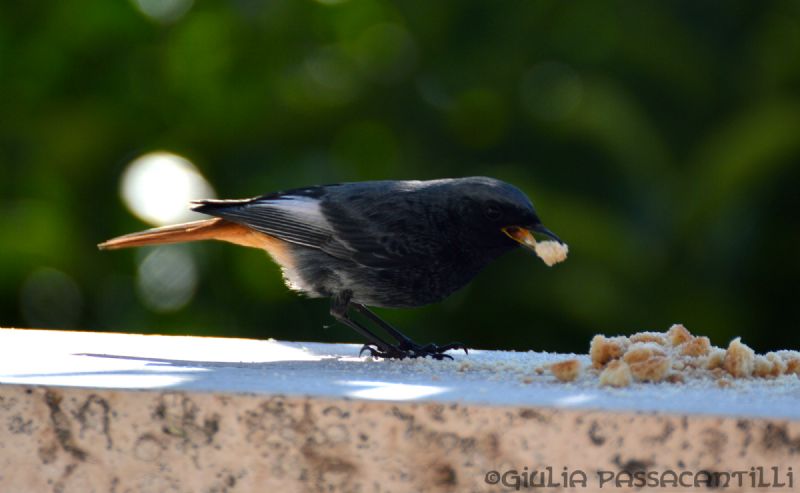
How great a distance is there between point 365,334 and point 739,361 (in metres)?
1.30

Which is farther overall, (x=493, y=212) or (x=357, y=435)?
(x=493, y=212)

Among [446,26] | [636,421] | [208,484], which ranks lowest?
[208,484]

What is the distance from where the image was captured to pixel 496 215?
145 inches

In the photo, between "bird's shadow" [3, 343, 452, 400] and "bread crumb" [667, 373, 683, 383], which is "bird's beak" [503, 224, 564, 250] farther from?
"bread crumb" [667, 373, 683, 383]

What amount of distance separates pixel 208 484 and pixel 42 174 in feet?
11.8

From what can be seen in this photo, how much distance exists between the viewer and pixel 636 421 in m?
2.19

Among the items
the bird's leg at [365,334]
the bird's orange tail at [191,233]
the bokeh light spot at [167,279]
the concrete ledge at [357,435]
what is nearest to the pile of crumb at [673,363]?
the concrete ledge at [357,435]

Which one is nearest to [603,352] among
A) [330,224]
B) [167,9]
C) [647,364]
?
[647,364]

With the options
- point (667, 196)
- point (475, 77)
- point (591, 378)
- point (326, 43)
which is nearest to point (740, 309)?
point (667, 196)

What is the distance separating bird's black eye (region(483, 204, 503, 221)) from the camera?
3.66m

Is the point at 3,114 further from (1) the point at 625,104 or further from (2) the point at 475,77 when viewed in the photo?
(1) the point at 625,104

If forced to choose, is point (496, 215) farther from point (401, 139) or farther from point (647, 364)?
point (401, 139)

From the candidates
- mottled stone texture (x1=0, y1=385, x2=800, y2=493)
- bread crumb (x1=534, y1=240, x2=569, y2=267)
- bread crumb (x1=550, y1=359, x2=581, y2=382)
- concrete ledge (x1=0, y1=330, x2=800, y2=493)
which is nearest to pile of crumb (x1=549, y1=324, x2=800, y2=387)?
bread crumb (x1=550, y1=359, x2=581, y2=382)

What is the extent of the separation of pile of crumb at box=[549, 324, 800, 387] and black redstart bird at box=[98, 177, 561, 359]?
1.90 feet
